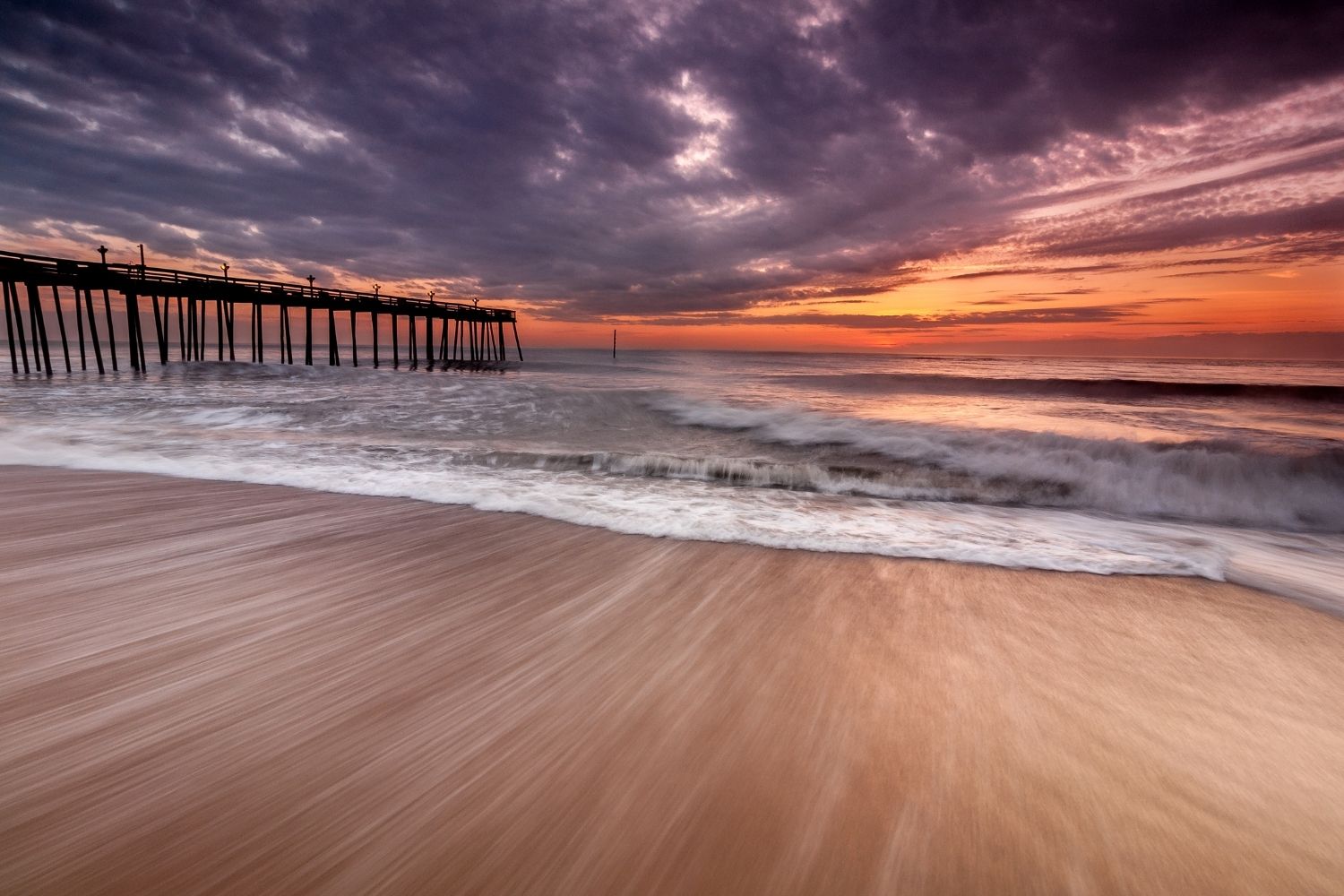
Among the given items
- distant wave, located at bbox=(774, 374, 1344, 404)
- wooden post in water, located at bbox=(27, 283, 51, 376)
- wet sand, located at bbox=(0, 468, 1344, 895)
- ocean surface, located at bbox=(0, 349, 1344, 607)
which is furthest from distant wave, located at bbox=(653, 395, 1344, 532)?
wooden post in water, located at bbox=(27, 283, 51, 376)

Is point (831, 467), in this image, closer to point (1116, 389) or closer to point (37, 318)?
point (1116, 389)

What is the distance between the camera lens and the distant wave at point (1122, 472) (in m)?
5.46

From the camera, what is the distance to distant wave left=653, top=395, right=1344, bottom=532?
5.46 meters

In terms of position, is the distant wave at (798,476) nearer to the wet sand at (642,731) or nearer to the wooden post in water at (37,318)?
the wet sand at (642,731)

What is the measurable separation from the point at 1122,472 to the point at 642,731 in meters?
7.26

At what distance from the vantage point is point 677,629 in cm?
235

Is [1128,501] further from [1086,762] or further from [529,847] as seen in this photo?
[529,847]

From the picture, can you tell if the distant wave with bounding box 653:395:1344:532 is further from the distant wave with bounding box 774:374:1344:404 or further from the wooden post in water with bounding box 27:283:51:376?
the wooden post in water with bounding box 27:283:51:376

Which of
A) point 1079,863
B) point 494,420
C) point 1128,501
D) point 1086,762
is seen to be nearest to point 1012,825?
point 1079,863

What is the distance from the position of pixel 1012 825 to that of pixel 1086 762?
0.44 meters

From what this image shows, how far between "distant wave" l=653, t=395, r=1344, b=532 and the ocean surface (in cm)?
3

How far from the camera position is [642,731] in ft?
5.45

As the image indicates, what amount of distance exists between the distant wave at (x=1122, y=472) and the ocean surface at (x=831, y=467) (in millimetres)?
32

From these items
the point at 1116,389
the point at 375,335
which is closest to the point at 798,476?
the point at 1116,389
